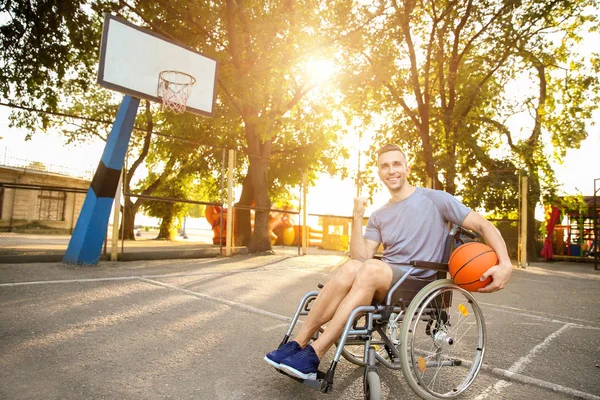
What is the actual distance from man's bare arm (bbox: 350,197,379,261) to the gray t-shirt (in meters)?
0.15

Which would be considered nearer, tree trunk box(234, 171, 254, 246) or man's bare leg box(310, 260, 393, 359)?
man's bare leg box(310, 260, 393, 359)

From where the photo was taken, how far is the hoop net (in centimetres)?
831

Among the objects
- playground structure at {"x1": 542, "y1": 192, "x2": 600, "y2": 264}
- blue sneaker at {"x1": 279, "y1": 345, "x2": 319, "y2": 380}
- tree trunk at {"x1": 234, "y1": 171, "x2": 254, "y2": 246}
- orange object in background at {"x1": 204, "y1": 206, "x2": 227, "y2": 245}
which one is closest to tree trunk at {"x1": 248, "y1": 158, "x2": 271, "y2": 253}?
tree trunk at {"x1": 234, "y1": 171, "x2": 254, "y2": 246}

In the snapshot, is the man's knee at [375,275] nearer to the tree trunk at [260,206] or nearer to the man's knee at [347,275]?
the man's knee at [347,275]

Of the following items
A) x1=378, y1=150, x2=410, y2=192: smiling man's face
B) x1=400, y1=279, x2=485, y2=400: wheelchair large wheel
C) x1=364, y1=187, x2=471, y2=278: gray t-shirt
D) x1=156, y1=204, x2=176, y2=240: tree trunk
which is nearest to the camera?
x1=400, y1=279, x2=485, y2=400: wheelchair large wheel

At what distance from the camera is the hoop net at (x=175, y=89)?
27.3 feet

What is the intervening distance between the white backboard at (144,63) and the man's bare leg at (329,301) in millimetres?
6540

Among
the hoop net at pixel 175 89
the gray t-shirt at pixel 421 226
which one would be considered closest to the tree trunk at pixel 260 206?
the hoop net at pixel 175 89

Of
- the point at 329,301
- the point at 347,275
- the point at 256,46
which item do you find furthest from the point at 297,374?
the point at 256,46

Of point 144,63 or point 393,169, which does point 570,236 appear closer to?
point 144,63

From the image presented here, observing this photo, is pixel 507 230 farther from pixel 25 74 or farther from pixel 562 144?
pixel 25 74

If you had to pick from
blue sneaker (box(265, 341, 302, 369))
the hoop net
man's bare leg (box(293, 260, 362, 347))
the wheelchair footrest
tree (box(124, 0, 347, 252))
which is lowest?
the wheelchair footrest

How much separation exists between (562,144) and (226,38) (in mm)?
13912

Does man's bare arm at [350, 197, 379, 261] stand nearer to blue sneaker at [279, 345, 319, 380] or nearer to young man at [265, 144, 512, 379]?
young man at [265, 144, 512, 379]
